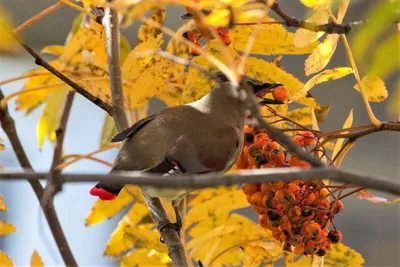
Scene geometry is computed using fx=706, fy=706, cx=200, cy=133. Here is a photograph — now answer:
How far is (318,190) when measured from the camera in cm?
101

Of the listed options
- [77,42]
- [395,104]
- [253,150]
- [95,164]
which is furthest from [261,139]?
Result: [95,164]

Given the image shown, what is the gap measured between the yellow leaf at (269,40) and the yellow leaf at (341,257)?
1.03 ft

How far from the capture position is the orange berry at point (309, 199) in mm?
1002

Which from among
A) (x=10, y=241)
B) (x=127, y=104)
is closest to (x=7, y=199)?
(x=10, y=241)

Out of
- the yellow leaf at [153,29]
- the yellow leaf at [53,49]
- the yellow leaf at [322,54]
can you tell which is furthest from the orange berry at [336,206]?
the yellow leaf at [53,49]

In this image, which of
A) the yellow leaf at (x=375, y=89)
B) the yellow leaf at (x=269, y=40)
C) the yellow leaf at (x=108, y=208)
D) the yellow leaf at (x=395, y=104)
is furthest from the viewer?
the yellow leaf at (x=108, y=208)

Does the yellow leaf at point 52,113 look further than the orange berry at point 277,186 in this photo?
Yes

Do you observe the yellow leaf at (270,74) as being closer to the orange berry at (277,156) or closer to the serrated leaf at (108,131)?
the orange berry at (277,156)

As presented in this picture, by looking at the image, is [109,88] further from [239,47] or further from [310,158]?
[310,158]

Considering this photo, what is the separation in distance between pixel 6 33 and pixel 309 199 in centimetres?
47

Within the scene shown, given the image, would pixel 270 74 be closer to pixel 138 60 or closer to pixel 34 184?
pixel 138 60

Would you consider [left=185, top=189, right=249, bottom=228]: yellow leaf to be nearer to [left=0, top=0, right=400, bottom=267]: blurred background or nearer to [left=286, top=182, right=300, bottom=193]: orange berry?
[left=286, top=182, right=300, bottom=193]: orange berry

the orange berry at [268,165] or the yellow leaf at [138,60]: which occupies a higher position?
the yellow leaf at [138,60]

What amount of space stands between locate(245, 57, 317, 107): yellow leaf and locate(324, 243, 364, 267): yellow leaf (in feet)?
0.76
